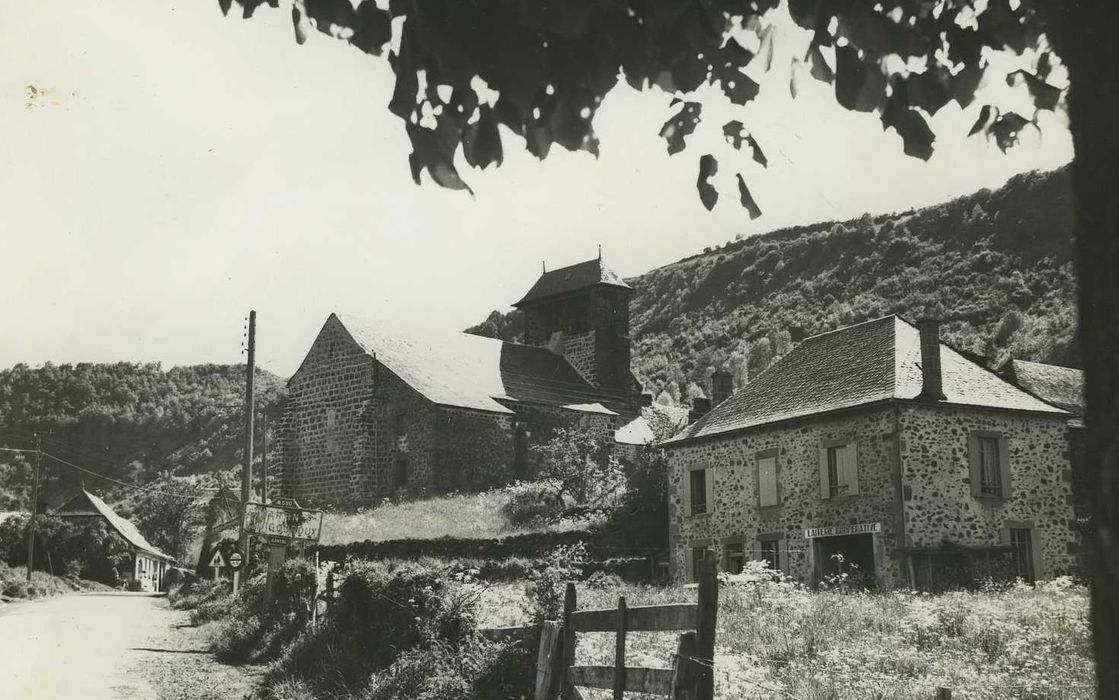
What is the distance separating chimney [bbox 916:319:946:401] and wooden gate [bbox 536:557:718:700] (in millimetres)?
18850

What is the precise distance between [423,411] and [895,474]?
71.6ft

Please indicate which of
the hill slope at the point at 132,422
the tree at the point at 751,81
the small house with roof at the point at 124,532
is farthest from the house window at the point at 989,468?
the hill slope at the point at 132,422

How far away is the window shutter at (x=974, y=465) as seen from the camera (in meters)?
26.4

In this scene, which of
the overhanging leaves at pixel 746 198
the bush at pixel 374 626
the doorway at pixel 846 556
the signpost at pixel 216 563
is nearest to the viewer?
the overhanging leaves at pixel 746 198

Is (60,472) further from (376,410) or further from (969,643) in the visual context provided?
(969,643)

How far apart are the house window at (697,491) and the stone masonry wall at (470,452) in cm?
1290

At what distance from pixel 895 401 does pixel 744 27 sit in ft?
74.5

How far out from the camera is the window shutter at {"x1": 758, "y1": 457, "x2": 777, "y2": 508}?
1123 inches

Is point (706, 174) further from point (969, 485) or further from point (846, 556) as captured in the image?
point (846, 556)

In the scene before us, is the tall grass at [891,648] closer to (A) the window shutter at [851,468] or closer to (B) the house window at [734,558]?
(A) the window shutter at [851,468]

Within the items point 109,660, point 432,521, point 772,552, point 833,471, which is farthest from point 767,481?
point 109,660

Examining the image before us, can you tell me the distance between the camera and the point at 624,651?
869 cm

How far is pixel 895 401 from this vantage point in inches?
1009

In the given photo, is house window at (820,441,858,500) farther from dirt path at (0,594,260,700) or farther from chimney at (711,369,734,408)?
dirt path at (0,594,260,700)
